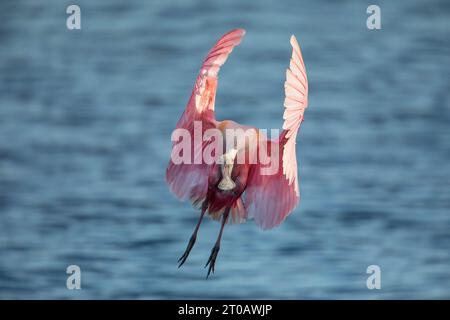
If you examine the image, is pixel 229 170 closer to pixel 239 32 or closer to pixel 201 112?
pixel 201 112

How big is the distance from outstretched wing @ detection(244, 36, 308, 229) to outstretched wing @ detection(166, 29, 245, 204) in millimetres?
165

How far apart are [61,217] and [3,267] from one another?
25cm

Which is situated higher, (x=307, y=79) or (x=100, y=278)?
(x=307, y=79)

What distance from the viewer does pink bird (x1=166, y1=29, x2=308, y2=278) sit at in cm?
459

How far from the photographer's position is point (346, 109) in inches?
194

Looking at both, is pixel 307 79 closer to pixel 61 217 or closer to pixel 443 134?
pixel 443 134

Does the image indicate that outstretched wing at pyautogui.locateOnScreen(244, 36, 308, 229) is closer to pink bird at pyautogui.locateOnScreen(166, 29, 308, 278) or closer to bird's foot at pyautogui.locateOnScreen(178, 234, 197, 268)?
pink bird at pyautogui.locateOnScreen(166, 29, 308, 278)

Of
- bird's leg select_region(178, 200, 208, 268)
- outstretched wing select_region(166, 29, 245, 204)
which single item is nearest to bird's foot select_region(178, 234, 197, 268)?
bird's leg select_region(178, 200, 208, 268)

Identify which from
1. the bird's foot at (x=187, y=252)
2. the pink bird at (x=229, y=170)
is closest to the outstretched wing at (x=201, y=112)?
the pink bird at (x=229, y=170)

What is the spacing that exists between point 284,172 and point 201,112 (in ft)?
1.08

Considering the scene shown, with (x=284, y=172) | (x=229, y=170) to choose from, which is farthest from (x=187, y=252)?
(x=284, y=172)

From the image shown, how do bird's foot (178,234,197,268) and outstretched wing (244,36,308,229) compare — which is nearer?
outstretched wing (244,36,308,229)

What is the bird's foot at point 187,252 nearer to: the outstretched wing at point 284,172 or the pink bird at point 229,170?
the pink bird at point 229,170

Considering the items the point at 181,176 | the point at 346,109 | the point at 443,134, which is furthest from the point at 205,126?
the point at 443,134
